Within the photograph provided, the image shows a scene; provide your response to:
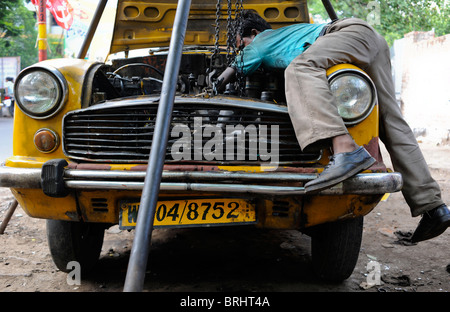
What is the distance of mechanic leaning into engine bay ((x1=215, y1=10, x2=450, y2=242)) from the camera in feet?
6.42

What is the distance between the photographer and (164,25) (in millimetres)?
3982

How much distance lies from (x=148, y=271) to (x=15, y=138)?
3.68ft

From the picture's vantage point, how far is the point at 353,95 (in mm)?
2119

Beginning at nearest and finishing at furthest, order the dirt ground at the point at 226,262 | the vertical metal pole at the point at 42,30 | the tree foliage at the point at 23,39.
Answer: the dirt ground at the point at 226,262 < the vertical metal pole at the point at 42,30 < the tree foliage at the point at 23,39

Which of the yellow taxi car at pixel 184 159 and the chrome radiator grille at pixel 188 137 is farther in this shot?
the chrome radiator grille at pixel 188 137

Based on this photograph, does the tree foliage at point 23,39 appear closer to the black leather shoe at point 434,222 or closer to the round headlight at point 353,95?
the round headlight at point 353,95

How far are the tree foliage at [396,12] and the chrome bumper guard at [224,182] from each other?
11.0 meters

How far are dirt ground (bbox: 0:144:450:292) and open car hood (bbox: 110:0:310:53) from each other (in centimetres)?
175

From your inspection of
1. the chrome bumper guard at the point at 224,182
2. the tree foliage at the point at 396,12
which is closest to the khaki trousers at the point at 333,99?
the chrome bumper guard at the point at 224,182

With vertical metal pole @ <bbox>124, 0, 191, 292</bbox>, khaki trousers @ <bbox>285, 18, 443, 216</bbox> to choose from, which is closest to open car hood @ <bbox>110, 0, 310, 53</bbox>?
khaki trousers @ <bbox>285, 18, 443, 216</bbox>

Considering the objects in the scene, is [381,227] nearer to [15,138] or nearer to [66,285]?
[66,285]

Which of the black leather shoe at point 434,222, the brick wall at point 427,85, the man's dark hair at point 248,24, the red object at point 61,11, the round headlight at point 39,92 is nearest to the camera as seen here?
the round headlight at point 39,92

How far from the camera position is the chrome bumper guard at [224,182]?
1925 millimetres

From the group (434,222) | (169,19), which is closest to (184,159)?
(434,222)
